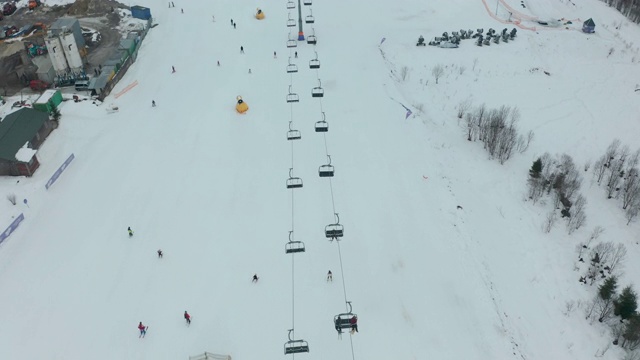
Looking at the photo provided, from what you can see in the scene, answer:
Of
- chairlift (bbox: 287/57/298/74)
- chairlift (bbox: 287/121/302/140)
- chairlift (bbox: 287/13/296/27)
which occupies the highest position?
chairlift (bbox: 287/13/296/27)

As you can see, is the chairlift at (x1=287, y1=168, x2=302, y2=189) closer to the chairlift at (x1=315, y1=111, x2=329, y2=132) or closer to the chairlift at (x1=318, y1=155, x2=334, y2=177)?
the chairlift at (x1=318, y1=155, x2=334, y2=177)

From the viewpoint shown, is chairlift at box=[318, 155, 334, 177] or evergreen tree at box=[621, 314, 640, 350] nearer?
evergreen tree at box=[621, 314, 640, 350]

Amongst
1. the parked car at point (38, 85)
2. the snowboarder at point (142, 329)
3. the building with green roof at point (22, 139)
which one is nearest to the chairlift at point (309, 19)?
the parked car at point (38, 85)

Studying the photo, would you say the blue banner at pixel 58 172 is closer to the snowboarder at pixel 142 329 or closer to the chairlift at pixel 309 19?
the snowboarder at pixel 142 329

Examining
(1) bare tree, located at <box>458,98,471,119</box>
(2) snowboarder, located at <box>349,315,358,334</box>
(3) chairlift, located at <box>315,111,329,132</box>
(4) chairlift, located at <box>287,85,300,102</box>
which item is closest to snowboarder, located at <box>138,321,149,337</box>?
(2) snowboarder, located at <box>349,315,358,334</box>

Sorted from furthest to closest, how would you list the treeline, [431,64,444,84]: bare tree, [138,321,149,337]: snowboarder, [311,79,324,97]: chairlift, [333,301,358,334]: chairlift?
1. the treeline
2. [431,64,444,84]: bare tree
3. [311,79,324,97]: chairlift
4. [333,301,358,334]: chairlift
5. [138,321,149,337]: snowboarder

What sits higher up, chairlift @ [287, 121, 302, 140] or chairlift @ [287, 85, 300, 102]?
chairlift @ [287, 85, 300, 102]

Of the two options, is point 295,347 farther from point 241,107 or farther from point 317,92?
point 317,92

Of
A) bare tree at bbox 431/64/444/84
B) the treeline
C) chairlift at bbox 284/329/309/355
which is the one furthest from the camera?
Answer: the treeline
